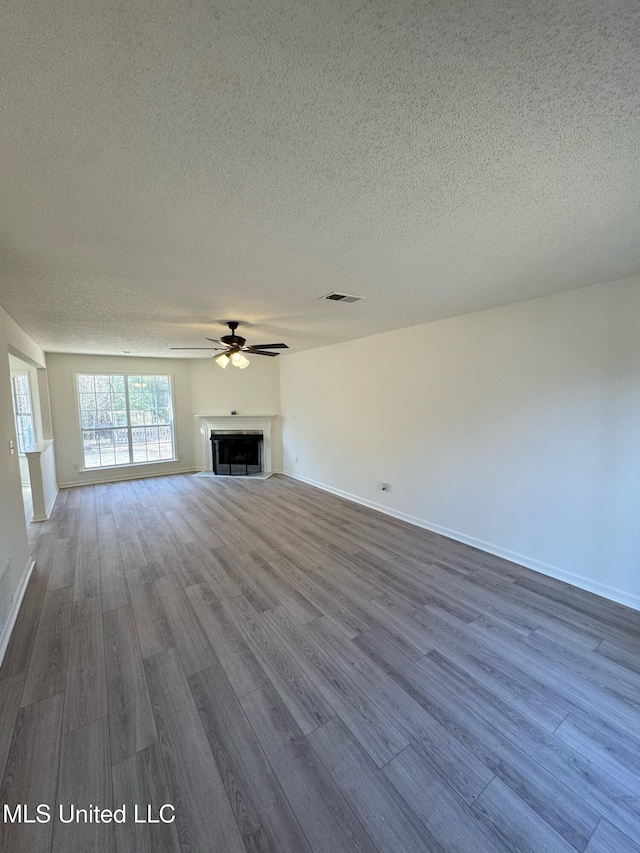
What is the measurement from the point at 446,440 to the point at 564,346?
144 cm

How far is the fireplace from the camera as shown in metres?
6.91

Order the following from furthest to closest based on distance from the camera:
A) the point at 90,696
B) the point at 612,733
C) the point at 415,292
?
1. the point at 415,292
2. the point at 90,696
3. the point at 612,733

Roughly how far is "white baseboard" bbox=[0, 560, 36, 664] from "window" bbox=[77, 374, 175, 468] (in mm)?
3664

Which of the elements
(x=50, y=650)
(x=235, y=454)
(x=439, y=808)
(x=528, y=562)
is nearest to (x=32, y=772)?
Result: (x=50, y=650)

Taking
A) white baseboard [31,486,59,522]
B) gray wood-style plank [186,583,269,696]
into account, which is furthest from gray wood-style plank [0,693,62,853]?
white baseboard [31,486,59,522]

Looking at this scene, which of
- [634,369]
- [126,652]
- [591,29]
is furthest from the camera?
[634,369]

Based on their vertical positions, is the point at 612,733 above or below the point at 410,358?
below

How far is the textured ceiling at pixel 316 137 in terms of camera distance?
0.77 metres

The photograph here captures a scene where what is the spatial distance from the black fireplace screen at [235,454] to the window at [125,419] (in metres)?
1.06

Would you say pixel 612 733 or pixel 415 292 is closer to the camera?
pixel 612 733

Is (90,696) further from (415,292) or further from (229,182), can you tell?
(415,292)

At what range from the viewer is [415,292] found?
2729 mm

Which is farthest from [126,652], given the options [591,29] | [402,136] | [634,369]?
[634,369]

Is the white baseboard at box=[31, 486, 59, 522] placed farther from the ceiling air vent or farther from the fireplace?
the ceiling air vent
